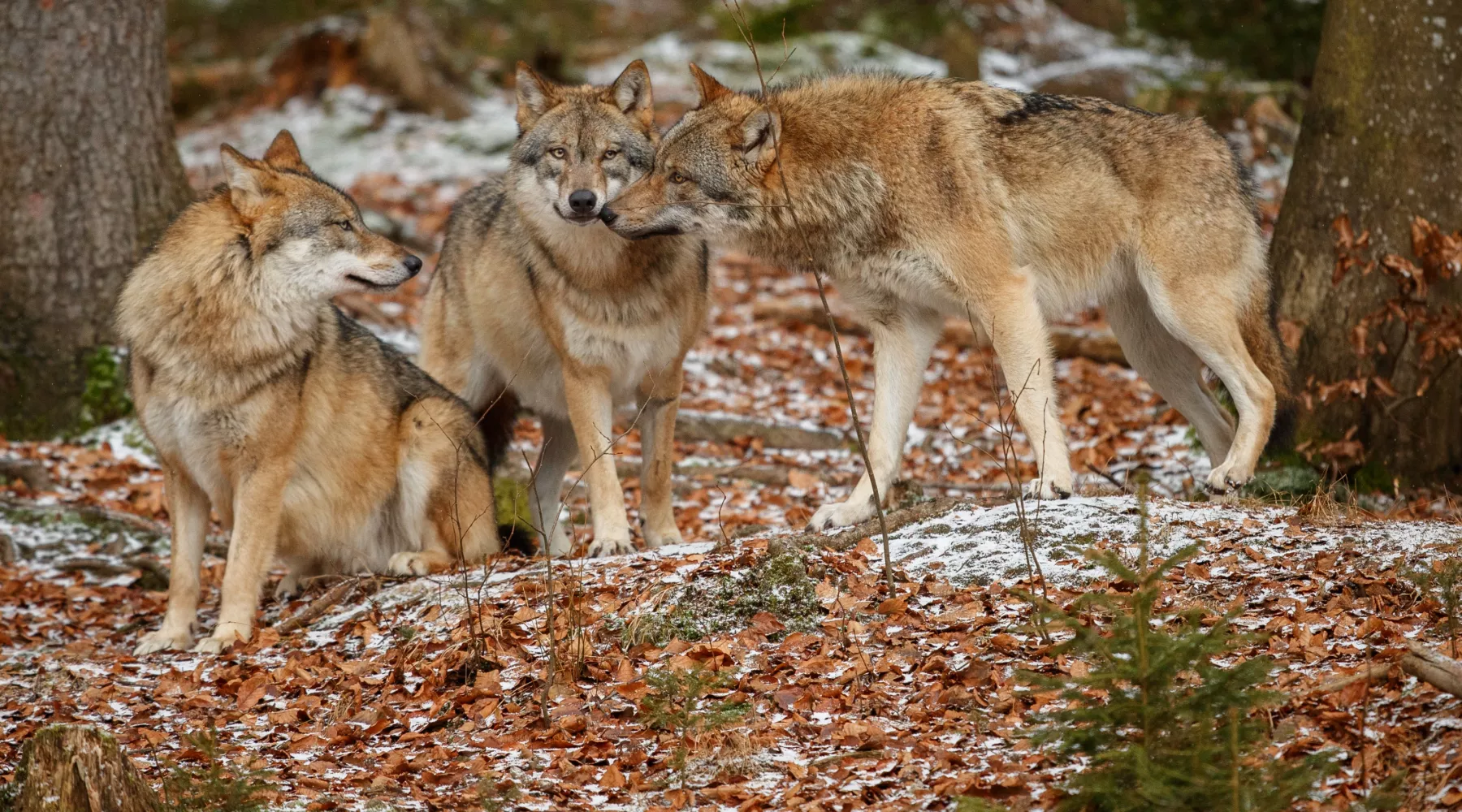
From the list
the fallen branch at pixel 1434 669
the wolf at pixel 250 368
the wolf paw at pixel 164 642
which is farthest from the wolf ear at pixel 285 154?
the fallen branch at pixel 1434 669

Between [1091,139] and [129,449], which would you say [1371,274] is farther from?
[129,449]

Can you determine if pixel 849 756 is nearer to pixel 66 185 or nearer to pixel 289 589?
pixel 289 589

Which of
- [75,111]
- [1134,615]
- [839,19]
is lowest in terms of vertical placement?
[1134,615]

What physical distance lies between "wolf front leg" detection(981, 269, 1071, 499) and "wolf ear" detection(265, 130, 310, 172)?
3.72m

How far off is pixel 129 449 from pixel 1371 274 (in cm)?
851

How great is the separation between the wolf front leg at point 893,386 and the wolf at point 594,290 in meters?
1.23

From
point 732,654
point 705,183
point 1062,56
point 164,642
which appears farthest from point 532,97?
point 1062,56

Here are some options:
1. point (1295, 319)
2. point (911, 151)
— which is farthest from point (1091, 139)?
point (1295, 319)

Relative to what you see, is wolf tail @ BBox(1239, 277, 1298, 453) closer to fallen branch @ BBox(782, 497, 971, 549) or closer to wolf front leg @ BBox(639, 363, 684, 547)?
fallen branch @ BBox(782, 497, 971, 549)

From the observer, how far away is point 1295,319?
26.6 ft

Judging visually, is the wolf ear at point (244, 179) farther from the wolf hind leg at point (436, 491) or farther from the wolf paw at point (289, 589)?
the wolf paw at point (289, 589)

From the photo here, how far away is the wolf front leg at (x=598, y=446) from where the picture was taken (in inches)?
279

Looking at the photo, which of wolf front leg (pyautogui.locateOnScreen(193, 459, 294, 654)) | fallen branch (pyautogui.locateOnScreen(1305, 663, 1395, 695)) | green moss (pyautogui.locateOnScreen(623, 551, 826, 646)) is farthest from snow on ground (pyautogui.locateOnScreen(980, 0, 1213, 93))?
fallen branch (pyautogui.locateOnScreen(1305, 663, 1395, 695))

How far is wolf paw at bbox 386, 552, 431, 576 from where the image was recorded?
7.03 m
